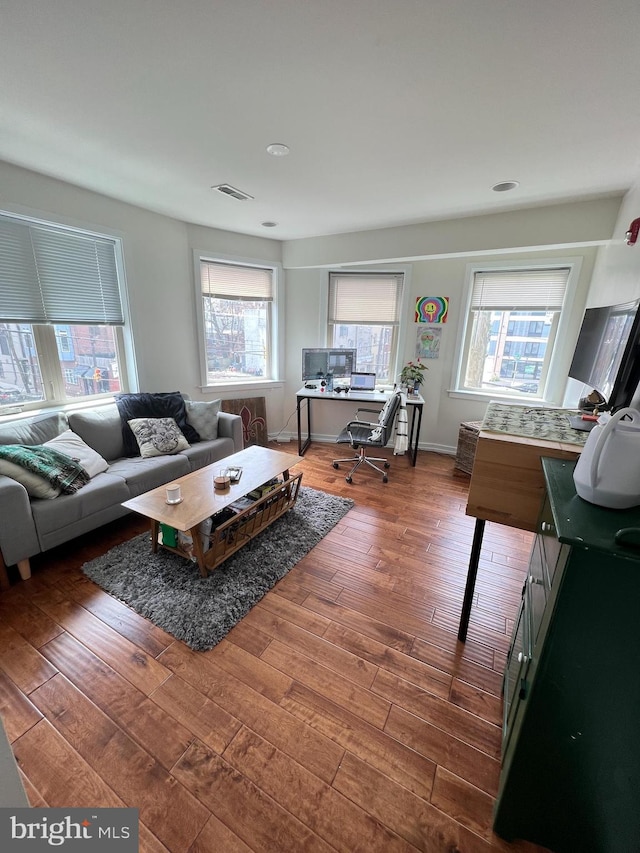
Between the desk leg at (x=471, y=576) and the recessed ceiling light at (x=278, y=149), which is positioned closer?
the desk leg at (x=471, y=576)

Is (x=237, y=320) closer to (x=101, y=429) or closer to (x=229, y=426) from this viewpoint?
(x=229, y=426)

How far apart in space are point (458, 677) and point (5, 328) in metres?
3.72

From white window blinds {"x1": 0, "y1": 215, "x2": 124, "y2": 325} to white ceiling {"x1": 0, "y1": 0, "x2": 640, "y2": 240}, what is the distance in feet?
1.58

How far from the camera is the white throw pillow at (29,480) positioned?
200cm

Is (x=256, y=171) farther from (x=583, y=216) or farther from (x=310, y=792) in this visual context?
(x=310, y=792)

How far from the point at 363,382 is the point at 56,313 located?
309 centimetres

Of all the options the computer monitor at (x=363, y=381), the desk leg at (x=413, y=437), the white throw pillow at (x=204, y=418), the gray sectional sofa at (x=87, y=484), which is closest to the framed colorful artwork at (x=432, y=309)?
the computer monitor at (x=363, y=381)

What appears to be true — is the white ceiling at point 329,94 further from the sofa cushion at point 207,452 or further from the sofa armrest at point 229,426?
the sofa cushion at point 207,452

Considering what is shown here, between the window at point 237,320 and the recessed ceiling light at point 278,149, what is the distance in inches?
78.4

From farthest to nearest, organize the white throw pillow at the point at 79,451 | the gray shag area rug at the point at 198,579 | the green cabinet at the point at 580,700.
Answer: the white throw pillow at the point at 79,451 → the gray shag area rug at the point at 198,579 → the green cabinet at the point at 580,700

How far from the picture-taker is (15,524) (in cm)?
188

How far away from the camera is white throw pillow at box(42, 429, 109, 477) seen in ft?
7.87

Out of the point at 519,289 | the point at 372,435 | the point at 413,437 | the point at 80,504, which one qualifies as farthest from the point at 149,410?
the point at 519,289

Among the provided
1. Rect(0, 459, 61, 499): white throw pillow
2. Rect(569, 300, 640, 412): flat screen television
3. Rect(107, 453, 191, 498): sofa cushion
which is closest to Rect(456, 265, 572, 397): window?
Rect(569, 300, 640, 412): flat screen television
